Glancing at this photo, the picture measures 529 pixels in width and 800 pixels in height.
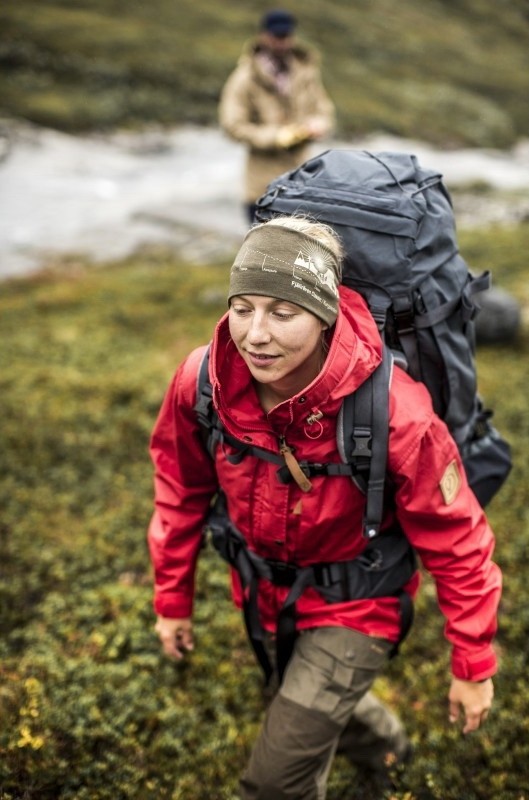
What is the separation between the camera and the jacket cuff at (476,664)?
3615 mm

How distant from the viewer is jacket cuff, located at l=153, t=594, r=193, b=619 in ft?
14.0

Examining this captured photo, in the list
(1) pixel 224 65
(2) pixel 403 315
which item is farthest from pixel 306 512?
(1) pixel 224 65

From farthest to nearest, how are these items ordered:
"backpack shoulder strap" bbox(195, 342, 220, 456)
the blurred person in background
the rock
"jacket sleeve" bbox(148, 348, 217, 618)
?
the rock → the blurred person in background → "jacket sleeve" bbox(148, 348, 217, 618) → "backpack shoulder strap" bbox(195, 342, 220, 456)

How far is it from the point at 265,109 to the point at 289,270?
812cm

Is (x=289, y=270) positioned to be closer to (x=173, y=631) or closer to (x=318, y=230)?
(x=318, y=230)

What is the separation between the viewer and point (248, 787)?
388 cm

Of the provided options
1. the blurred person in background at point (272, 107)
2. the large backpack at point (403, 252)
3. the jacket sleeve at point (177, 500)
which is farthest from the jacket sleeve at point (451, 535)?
the blurred person in background at point (272, 107)

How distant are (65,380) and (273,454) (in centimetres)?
734

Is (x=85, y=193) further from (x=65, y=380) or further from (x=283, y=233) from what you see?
(x=283, y=233)

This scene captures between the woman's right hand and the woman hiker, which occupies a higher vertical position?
the woman hiker

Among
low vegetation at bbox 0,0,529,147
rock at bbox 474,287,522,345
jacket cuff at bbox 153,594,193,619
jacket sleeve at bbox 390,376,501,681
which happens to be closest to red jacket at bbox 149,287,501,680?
jacket sleeve at bbox 390,376,501,681

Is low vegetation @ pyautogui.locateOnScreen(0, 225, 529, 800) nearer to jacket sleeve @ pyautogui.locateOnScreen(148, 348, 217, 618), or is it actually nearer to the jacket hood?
jacket sleeve @ pyautogui.locateOnScreen(148, 348, 217, 618)

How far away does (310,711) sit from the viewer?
12.5 feet

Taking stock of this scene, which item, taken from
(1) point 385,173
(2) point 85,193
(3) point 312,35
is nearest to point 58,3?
(3) point 312,35
